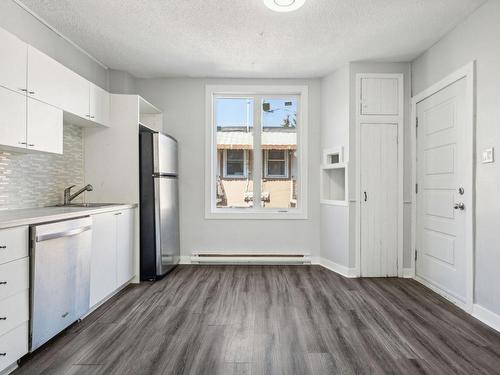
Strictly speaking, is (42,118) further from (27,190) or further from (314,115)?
(314,115)

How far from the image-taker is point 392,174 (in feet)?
12.2

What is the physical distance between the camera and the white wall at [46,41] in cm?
246

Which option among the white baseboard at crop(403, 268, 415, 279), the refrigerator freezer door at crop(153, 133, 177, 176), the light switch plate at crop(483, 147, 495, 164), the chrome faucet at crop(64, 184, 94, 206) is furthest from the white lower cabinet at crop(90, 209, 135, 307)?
the light switch plate at crop(483, 147, 495, 164)

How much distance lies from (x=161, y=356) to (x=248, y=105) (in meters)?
3.36

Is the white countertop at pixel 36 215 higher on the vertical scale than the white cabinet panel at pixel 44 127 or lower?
lower

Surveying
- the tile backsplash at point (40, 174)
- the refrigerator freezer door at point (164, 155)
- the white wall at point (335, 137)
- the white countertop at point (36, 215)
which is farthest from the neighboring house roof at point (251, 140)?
the white countertop at point (36, 215)

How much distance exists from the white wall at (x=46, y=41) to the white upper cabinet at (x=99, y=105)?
374mm

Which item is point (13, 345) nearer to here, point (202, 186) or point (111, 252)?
point (111, 252)

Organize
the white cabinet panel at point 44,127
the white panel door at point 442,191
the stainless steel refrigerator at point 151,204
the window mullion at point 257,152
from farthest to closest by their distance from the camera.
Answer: the window mullion at point 257,152, the stainless steel refrigerator at point 151,204, the white panel door at point 442,191, the white cabinet panel at point 44,127

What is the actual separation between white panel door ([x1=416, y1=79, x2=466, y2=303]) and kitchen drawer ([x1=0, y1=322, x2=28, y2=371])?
3321 mm

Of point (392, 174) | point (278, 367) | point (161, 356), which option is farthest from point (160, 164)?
point (392, 174)

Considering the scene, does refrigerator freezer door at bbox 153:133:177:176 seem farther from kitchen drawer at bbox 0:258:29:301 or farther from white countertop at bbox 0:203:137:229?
kitchen drawer at bbox 0:258:29:301

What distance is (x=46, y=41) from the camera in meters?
2.89

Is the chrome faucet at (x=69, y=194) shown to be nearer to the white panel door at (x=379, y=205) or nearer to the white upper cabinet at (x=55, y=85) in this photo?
the white upper cabinet at (x=55, y=85)
